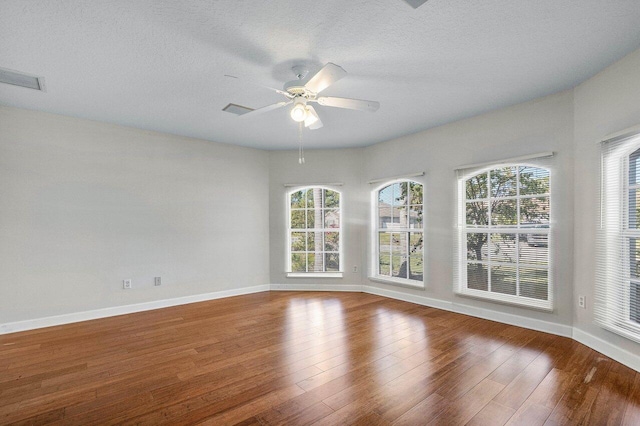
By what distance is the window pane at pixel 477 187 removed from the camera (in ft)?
13.5

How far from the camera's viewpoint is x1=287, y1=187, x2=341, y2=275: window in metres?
5.76

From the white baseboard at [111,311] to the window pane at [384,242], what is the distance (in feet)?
7.67

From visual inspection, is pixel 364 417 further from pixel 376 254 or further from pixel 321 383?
pixel 376 254

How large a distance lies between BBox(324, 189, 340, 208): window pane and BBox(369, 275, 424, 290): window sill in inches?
58.3

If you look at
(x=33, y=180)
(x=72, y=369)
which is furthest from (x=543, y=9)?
(x=33, y=180)

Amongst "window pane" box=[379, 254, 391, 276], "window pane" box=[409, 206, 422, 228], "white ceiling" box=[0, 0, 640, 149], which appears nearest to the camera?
"white ceiling" box=[0, 0, 640, 149]

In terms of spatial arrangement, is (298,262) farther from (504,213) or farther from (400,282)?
(504,213)

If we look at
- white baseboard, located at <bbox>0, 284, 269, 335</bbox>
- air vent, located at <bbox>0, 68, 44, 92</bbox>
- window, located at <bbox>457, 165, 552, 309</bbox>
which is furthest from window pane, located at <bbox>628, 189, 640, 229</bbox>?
air vent, located at <bbox>0, 68, 44, 92</bbox>

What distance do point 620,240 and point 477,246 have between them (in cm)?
151

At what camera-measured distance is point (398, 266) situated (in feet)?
17.1

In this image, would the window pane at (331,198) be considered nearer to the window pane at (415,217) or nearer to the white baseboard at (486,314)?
the window pane at (415,217)

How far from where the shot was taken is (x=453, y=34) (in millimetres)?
2295

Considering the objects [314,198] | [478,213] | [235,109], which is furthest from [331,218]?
[235,109]

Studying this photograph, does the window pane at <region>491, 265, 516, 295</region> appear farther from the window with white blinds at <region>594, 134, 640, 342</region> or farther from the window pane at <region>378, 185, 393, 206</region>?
the window pane at <region>378, 185, 393, 206</region>
